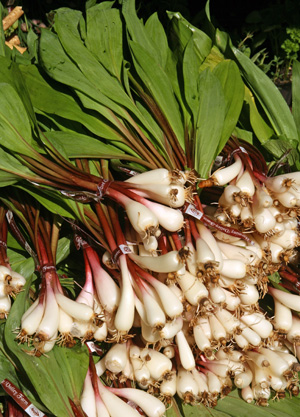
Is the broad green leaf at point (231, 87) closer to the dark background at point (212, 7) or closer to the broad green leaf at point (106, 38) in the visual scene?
the broad green leaf at point (106, 38)

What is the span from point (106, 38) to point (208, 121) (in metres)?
0.46

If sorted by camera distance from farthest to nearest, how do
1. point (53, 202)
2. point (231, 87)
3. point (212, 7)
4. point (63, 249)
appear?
1. point (212, 7)
2. point (231, 87)
3. point (63, 249)
4. point (53, 202)

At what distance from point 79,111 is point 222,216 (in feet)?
1.85

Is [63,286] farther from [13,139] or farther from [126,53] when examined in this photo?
[126,53]

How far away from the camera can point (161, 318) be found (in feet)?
4.13

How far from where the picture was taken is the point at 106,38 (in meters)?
1.61

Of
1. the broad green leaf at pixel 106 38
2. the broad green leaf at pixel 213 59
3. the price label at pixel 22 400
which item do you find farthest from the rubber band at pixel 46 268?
the broad green leaf at pixel 213 59

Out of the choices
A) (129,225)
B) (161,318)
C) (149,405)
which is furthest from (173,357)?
(129,225)

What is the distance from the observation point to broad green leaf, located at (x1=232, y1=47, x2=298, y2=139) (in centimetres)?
174

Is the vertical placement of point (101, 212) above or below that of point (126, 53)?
below

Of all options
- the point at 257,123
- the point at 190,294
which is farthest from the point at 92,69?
the point at 190,294

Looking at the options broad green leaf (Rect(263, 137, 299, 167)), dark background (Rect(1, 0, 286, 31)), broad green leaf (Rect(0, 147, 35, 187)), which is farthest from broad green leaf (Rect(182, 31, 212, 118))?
dark background (Rect(1, 0, 286, 31))

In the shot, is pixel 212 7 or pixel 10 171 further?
pixel 212 7

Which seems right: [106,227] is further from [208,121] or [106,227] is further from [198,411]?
[198,411]
